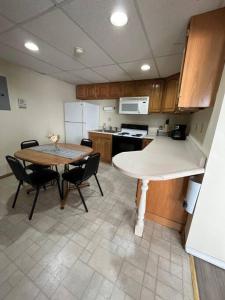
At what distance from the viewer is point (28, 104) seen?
3025 millimetres

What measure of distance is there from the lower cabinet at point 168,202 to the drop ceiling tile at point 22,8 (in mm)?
2102

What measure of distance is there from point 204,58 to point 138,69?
64.0 inches

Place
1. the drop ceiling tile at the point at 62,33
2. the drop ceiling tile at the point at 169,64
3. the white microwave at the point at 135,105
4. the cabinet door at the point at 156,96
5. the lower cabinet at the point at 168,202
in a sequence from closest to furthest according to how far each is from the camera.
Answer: the drop ceiling tile at the point at 62,33, the lower cabinet at the point at 168,202, the drop ceiling tile at the point at 169,64, the cabinet door at the point at 156,96, the white microwave at the point at 135,105

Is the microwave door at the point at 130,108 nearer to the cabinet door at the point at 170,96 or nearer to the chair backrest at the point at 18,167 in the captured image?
the cabinet door at the point at 170,96

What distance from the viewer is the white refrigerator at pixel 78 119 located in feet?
12.1

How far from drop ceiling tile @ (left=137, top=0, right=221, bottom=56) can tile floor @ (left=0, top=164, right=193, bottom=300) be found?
88.8 inches

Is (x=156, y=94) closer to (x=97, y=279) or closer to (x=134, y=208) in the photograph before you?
(x=134, y=208)

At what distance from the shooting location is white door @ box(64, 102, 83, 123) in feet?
12.1

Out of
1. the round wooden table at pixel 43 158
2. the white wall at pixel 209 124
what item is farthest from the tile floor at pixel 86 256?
the white wall at pixel 209 124

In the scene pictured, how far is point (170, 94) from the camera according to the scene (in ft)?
9.48

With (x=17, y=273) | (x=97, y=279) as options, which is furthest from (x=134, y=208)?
(x=17, y=273)

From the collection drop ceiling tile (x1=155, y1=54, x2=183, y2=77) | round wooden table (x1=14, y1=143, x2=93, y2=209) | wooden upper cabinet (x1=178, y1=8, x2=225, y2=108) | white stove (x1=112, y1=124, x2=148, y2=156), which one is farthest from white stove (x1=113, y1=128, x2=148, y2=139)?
wooden upper cabinet (x1=178, y1=8, x2=225, y2=108)

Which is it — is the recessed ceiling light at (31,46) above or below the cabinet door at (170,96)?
above

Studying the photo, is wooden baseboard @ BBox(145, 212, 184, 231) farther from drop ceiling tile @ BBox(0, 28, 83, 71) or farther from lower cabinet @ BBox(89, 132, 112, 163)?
drop ceiling tile @ BBox(0, 28, 83, 71)
